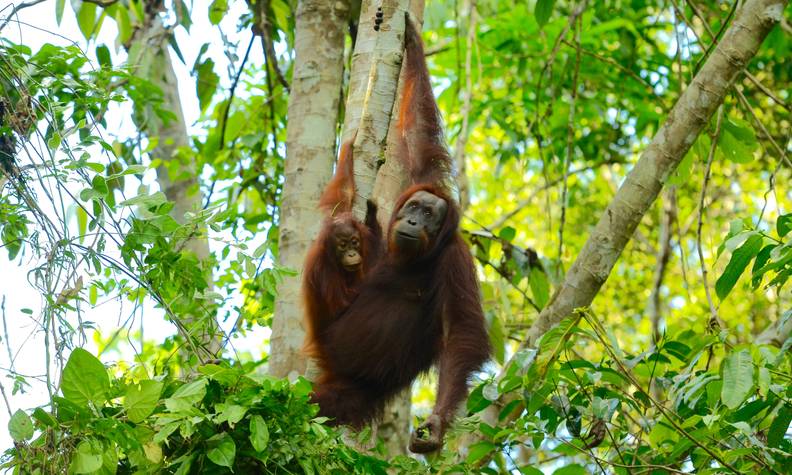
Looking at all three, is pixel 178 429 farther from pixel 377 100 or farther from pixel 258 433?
pixel 377 100

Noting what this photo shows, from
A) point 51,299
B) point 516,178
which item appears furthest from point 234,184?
point 516,178

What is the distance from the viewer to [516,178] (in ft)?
49.0

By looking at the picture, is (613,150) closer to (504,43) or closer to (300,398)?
(504,43)

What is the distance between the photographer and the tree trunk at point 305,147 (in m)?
4.76

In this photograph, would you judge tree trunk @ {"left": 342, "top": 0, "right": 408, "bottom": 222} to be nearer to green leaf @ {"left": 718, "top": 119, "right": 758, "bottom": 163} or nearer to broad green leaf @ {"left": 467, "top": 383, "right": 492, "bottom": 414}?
broad green leaf @ {"left": 467, "top": 383, "right": 492, "bottom": 414}

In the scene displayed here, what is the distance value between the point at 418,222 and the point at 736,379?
2287 mm

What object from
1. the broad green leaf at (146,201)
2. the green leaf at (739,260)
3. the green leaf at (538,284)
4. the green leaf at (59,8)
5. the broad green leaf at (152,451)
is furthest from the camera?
the green leaf at (538,284)

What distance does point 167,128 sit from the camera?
7.43 metres

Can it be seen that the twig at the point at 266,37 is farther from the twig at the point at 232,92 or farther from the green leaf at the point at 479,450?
the green leaf at the point at 479,450

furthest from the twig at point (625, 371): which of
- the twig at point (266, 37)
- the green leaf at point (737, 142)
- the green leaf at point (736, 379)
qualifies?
the twig at point (266, 37)

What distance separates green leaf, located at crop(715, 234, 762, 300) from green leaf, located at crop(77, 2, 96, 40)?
4.08m

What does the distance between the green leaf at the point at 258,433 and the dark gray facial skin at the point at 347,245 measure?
191cm

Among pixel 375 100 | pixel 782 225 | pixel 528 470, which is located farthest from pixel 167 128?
pixel 782 225

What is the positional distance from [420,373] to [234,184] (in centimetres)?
214
